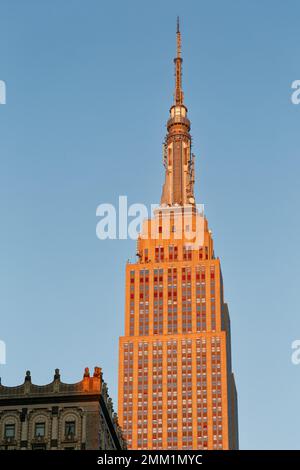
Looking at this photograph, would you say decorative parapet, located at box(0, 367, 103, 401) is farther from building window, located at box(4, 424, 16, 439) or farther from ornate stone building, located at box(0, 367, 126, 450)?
building window, located at box(4, 424, 16, 439)

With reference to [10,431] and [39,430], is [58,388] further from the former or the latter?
[10,431]

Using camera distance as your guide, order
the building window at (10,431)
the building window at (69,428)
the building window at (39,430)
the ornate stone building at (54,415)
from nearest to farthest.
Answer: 1. the ornate stone building at (54,415)
2. the building window at (69,428)
3. the building window at (39,430)
4. the building window at (10,431)

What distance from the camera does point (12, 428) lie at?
130 meters

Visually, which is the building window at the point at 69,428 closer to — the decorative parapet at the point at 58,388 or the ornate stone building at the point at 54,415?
the ornate stone building at the point at 54,415

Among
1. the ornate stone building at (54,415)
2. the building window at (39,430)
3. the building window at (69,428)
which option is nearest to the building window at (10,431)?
the ornate stone building at (54,415)

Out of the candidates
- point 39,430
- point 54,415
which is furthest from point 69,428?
point 39,430

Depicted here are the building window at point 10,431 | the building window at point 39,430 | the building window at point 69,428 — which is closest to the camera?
the building window at point 69,428

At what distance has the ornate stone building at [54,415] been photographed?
422 feet

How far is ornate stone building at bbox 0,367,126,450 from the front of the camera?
422ft
